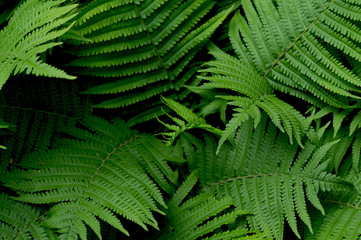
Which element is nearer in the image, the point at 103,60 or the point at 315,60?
the point at 315,60

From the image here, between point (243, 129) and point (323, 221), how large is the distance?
59cm

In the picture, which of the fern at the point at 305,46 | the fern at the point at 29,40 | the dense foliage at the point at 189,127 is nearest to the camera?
the fern at the point at 29,40

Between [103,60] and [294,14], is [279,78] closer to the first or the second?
[294,14]

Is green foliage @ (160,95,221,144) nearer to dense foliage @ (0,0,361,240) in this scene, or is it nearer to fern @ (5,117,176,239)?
dense foliage @ (0,0,361,240)

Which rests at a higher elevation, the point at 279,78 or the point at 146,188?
the point at 279,78

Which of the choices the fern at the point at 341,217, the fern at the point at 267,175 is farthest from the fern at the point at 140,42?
the fern at the point at 341,217

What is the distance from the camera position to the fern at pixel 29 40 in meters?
1.24

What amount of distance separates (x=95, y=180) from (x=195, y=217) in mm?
513

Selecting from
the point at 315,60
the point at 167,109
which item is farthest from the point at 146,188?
the point at 315,60

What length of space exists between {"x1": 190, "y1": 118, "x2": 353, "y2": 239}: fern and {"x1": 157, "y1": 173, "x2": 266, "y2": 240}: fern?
0.10 metres

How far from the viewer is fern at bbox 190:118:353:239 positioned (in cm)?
167

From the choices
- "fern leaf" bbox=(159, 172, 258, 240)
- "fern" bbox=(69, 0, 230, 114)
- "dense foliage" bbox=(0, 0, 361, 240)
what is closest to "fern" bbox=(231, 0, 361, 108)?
"dense foliage" bbox=(0, 0, 361, 240)

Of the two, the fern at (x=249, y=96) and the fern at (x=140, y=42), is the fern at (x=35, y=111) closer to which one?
the fern at (x=140, y=42)

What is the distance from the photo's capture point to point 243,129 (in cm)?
188
